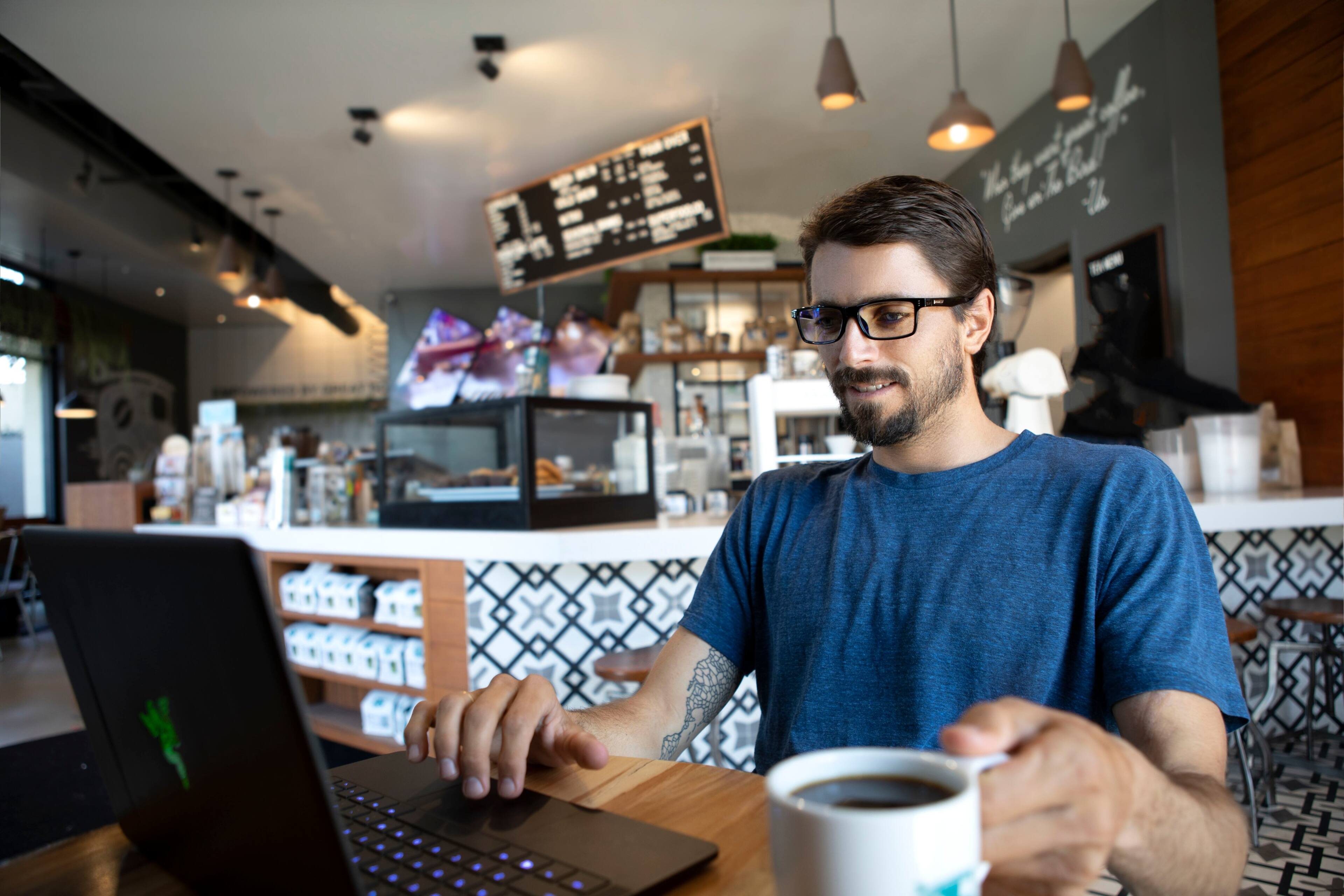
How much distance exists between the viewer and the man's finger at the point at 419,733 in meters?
0.73

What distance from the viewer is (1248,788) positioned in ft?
7.23

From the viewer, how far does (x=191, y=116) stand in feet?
13.5

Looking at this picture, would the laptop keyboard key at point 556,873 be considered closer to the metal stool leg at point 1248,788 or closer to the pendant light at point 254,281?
the metal stool leg at point 1248,788

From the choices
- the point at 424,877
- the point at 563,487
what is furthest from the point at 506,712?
the point at 563,487

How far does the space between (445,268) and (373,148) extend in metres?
2.80

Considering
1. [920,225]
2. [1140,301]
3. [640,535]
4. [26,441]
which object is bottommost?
[640,535]

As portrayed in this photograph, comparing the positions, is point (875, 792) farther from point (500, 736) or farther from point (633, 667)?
point (633, 667)

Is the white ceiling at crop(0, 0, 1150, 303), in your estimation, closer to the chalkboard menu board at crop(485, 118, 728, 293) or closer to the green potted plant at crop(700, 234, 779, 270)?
the chalkboard menu board at crop(485, 118, 728, 293)

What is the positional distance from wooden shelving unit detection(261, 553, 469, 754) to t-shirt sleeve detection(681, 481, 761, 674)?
4.51ft

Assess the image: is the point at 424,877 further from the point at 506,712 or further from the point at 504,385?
the point at 504,385

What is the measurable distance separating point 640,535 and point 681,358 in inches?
132

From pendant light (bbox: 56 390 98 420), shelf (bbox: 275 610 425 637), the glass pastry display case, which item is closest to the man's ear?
the glass pastry display case

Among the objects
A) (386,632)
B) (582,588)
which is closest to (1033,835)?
(582,588)

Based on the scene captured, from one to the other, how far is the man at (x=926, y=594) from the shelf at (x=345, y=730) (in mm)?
2063
